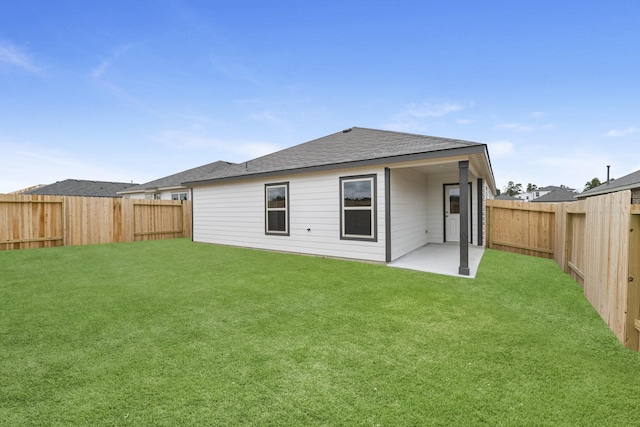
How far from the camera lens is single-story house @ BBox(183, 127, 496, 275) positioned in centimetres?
707

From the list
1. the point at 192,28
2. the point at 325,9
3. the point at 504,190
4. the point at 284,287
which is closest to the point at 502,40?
the point at 325,9

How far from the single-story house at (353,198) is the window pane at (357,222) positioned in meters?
0.03

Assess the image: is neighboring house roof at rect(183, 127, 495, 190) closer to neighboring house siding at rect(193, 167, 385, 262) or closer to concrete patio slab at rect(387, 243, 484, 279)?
neighboring house siding at rect(193, 167, 385, 262)

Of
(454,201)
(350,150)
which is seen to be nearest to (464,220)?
(350,150)

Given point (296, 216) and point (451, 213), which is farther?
point (451, 213)

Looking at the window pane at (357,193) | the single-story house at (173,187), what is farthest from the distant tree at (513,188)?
the window pane at (357,193)

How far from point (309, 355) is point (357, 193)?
537 cm

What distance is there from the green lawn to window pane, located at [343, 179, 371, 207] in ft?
9.00

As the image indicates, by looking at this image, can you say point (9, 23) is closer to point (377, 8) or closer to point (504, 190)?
point (377, 8)

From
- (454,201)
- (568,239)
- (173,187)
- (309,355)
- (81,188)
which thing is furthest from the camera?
(81,188)

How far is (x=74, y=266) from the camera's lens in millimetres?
6750

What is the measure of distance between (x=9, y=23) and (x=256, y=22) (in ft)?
24.5

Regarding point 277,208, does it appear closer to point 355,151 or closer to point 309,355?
point 355,151

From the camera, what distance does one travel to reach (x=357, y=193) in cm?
760
